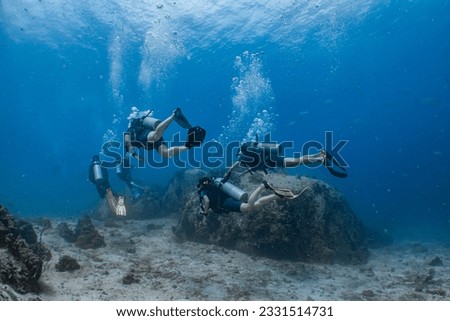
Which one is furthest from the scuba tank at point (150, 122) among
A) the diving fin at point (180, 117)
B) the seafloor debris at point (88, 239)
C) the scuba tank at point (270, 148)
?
the seafloor debris at point (88, 239)

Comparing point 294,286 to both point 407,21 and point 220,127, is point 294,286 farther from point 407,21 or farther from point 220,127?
point 220,127

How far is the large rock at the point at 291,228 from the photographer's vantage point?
388 inches

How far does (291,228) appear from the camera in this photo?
9.79 meters

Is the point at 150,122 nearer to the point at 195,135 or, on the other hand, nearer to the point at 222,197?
the point at 195,135

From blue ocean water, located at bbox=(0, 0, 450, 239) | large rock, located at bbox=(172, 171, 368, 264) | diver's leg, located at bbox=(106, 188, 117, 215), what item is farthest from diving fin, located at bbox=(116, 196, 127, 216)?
blue ocean water, located at bbox=(0, 0, 450, 239)

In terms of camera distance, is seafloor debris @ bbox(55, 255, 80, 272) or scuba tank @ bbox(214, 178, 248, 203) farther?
scuba tank @ bbox(214, 178, 248, 203)

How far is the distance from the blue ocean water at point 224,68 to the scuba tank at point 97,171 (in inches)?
435

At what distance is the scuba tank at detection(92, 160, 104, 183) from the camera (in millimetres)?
11125

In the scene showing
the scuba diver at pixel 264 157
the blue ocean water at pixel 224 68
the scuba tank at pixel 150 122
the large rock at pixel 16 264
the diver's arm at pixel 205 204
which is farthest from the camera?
the blue ocean water at pixel 224 68

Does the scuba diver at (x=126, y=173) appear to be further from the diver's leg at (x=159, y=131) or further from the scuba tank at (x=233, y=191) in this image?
the diver's leg at (x=159, y=131)

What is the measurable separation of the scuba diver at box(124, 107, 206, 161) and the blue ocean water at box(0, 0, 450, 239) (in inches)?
592

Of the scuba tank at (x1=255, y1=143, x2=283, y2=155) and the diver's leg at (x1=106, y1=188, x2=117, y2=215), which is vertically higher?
the scuba tank at (x1=255, y1=143, x2=283, y2=155)

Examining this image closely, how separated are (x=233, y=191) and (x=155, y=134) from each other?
2.39 m

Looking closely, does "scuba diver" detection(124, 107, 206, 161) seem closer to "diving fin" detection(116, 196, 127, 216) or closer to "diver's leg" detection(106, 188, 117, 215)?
"diving fin" detection(116, 196, 127, 216)
